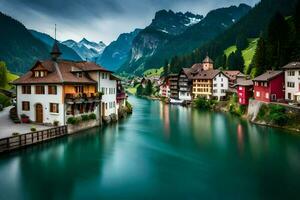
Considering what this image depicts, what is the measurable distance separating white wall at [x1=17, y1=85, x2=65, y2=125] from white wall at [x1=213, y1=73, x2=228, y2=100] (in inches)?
2861

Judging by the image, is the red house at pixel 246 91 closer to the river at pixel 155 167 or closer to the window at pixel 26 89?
the river at pixel 155 167

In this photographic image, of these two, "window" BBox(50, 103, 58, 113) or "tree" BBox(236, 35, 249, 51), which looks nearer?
"window" BBox(50, 103, 58, 113)

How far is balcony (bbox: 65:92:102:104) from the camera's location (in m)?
44.5

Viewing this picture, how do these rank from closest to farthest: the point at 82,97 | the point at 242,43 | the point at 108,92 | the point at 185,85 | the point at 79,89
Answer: the point at 82,97 → the point at 79,89 → the point at 108,92 → the point at 185,85 → the point at 242,43

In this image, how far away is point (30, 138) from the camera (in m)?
36.3

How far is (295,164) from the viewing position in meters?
30.9

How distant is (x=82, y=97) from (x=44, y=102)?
6.19 metres

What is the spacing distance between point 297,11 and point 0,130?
254 feet

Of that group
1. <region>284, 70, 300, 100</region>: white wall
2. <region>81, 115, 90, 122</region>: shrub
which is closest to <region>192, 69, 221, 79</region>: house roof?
<region>284, 70, 300, 100</region>: white wall

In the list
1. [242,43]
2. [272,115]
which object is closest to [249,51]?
[242,43]

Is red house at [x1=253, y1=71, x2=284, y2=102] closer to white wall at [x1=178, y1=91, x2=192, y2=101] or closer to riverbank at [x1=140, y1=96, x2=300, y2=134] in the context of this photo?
riverbank at [x1=140, y1=96, x2=300, y2=134]

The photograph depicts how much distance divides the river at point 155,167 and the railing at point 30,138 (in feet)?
3.32

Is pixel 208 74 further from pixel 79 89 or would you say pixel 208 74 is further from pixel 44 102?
pixel 44 102

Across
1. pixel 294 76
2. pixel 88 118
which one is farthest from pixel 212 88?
pixel 88 118
